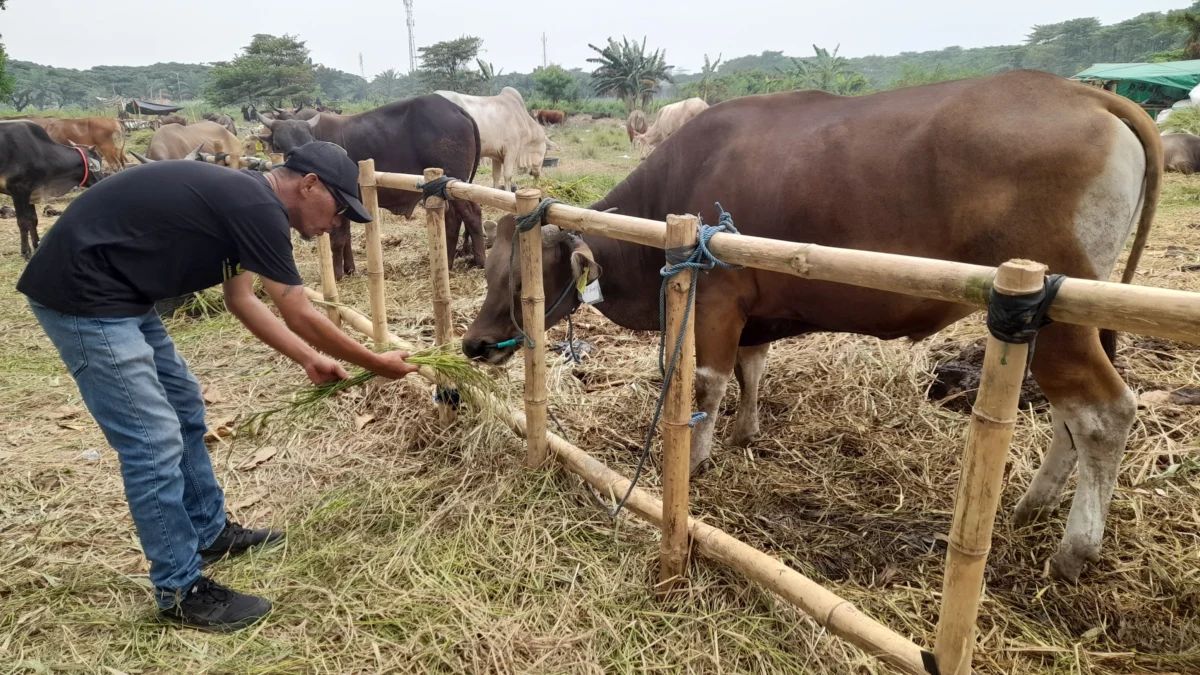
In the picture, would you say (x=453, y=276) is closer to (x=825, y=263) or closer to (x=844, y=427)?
(x=844, y=427)

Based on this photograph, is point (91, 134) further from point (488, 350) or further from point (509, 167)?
point (488, 350)

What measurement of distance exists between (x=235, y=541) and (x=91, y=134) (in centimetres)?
1715

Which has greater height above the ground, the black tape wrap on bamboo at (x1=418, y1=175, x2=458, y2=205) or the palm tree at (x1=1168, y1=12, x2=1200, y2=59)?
the palm tree at (x1=1168, y1=12, x2=1200, y2=59)

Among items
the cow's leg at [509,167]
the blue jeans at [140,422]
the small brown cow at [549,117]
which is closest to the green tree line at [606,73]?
the small brown cow at [549,117]

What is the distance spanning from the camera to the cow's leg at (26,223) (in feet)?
33.4

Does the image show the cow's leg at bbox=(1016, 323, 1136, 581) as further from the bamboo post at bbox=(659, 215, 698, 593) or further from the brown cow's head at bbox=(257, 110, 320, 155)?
the brown cow's head at bbox=(257, 110, 320, 155)

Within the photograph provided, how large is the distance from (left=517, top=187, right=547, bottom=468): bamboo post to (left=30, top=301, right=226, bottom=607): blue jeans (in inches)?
57.4

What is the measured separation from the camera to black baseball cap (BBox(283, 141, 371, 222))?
295 centimetres

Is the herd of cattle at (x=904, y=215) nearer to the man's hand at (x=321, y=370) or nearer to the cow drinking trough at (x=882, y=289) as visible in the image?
the cow drinking trough at (x=882, y=289)

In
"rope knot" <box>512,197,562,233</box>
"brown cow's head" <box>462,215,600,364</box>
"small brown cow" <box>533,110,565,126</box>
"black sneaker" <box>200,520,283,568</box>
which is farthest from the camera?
"small brown cow" <box>533,110,565,126</box>

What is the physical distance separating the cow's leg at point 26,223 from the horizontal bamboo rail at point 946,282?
1097 centimetres

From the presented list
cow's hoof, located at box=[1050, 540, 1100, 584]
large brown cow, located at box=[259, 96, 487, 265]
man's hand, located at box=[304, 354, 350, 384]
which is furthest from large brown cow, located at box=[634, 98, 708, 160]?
cow's hoof, located at box=[1050, 540, 1100, 584]

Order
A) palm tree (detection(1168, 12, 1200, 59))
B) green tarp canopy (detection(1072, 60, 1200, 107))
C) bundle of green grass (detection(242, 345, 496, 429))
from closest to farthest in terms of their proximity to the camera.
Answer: bundle of green grass (detection(242, 345, 496, 429))
green tarp canopy (detection(1072, 60, 1200, 107))
palm tree (detection(1168, 12, 1200, 59))

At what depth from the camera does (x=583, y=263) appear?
3.65 metres
